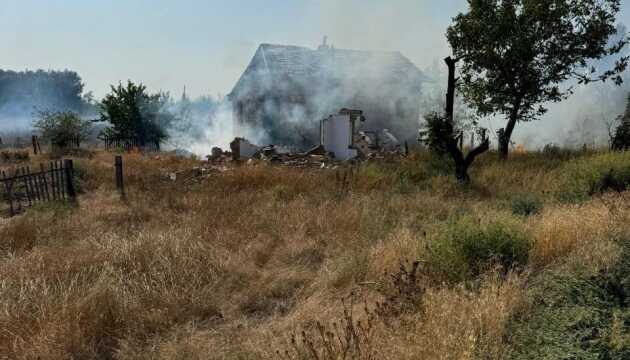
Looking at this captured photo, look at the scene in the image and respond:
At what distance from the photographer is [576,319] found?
257cm

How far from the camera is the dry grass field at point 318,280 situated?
269 cm

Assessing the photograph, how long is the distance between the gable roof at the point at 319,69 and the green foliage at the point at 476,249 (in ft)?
61.0

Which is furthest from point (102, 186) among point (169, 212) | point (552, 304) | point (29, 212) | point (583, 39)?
point (583, 39)

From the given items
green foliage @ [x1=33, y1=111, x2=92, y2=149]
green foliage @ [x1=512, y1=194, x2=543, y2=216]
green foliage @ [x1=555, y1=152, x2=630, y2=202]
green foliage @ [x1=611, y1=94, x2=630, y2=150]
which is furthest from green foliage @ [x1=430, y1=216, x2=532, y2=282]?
green foliage @ [x1=33, y1=111, x2=92, y2=149]

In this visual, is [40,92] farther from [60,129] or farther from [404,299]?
[404,299]

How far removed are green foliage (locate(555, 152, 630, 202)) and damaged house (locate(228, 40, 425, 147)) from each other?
14425mm

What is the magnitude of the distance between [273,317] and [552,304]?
6.75ft

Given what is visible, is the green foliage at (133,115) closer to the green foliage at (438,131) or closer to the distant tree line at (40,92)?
the green foliage at (438,131)

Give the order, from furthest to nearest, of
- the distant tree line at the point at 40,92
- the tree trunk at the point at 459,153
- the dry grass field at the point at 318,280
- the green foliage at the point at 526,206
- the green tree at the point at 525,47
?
the distant tree line at the point at 40,92 → the green tree at the point at 525,47 → the tree trunk at the point at 459,153 → the green foliage at the point at 526,206 → the dry grass field at the point at 318,280

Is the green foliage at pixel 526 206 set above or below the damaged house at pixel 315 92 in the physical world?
below

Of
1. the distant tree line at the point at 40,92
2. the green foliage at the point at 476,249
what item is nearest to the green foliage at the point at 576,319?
the green foliage at the point at 476,249

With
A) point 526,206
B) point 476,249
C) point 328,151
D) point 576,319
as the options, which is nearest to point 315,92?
point 328,151

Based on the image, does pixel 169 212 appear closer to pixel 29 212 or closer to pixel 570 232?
pixel 29 212

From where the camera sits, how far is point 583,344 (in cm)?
245
